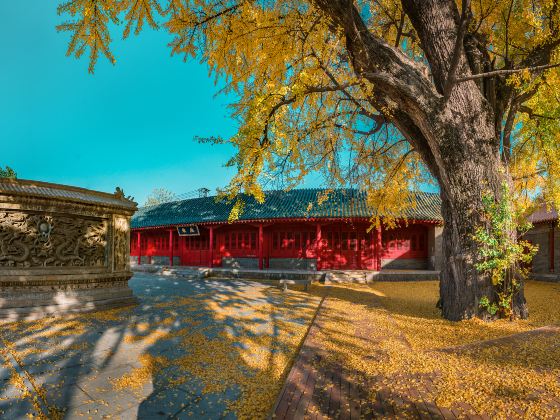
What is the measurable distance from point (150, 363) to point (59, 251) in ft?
16.5

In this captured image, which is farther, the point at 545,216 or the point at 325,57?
the point at 545,216

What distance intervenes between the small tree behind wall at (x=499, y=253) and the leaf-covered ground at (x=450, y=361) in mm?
374

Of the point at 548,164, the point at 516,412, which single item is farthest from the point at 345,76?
the point at 516,412

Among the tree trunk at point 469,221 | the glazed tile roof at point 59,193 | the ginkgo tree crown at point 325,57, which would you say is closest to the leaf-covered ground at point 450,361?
the tree trunk at point 469,221

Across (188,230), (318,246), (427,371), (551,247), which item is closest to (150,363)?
(427,371)

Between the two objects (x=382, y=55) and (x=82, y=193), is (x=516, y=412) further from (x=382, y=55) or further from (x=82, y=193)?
(x=82, y=193)

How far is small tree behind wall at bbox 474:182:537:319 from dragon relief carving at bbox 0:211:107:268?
8433mm

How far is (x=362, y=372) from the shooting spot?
362 centimetres

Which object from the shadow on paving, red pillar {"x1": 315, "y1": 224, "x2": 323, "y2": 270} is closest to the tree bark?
the shadow on paving

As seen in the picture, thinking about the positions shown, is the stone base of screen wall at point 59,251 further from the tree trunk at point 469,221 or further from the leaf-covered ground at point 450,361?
the tree trunk at point 469,221

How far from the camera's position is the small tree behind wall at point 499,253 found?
5.84m

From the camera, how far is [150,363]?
407 cm

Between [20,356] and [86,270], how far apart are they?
3868mm

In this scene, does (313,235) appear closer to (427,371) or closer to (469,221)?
(469,221)
